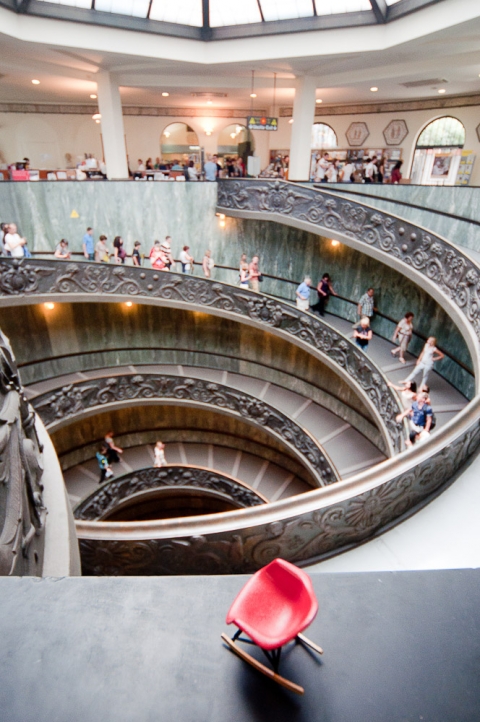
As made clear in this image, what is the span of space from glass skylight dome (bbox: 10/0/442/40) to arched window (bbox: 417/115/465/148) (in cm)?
811

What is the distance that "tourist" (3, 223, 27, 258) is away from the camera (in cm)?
1020

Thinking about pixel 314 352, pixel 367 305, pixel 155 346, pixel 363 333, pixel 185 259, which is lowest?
pixel 155 346

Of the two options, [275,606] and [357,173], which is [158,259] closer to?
[357,173]

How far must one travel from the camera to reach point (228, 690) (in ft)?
4.83

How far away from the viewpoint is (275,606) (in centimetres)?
193

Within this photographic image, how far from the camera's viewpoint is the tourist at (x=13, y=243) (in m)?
10.2

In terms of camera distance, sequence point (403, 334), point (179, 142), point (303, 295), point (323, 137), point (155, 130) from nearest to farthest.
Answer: point (403, 334)
point (303, 295)
point (323, 137)
point (155, 130)
point (179, 142)

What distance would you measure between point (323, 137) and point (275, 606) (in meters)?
22.1

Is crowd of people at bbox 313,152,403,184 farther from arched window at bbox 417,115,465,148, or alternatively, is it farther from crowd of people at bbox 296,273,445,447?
crowd of people at bbox 296,273,445,447

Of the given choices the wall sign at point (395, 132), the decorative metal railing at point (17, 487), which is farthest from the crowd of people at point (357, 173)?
the decorative metal railing at point (17, 487)

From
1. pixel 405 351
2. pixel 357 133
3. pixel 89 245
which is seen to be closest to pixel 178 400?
pixel 89 245

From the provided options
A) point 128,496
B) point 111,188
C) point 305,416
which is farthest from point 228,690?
point 111,188

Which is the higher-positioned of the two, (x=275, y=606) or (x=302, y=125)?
(x=302, y=125)

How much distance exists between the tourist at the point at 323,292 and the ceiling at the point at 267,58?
18.6 feet
